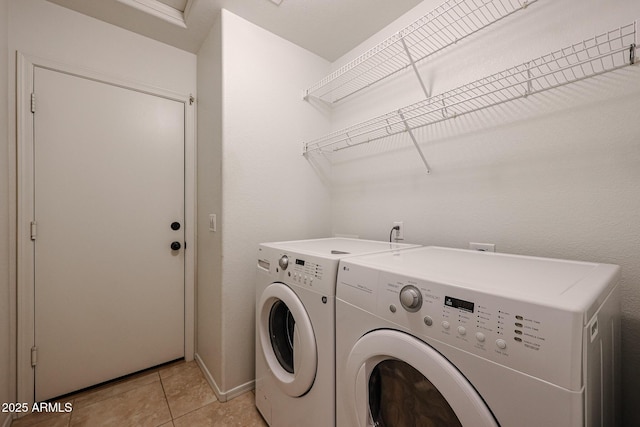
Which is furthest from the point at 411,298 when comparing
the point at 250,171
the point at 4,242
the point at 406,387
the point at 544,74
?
the point at 4,242

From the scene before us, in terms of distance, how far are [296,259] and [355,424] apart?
2.00ft

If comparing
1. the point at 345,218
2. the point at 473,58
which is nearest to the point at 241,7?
the point at 473,58

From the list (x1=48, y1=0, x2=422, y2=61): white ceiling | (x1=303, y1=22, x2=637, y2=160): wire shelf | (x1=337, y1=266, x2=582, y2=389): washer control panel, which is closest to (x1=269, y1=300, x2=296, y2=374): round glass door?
(x1=337, y1=266, x2=582, y2=389): washer control panel

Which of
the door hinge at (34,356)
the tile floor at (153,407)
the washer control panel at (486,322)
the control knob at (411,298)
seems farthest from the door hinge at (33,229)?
the control knob at (411,298)

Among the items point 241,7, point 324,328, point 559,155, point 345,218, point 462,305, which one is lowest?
point 324,328

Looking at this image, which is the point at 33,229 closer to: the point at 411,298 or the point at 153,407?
the point at 153,407

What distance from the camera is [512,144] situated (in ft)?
3.83

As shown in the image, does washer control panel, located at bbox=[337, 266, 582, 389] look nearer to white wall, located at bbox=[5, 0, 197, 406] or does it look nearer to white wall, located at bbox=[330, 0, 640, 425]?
white wall, located at bbox=[330, 0, 640, 425]

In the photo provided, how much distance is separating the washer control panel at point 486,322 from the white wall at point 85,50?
6.29ft

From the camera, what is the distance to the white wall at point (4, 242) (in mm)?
1297

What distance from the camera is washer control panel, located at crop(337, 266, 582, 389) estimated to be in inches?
18.4

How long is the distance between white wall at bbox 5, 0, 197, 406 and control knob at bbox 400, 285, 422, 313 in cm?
193

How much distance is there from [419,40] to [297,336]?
166cm

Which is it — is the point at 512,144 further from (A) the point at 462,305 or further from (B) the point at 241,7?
(B) the point at 241,7
